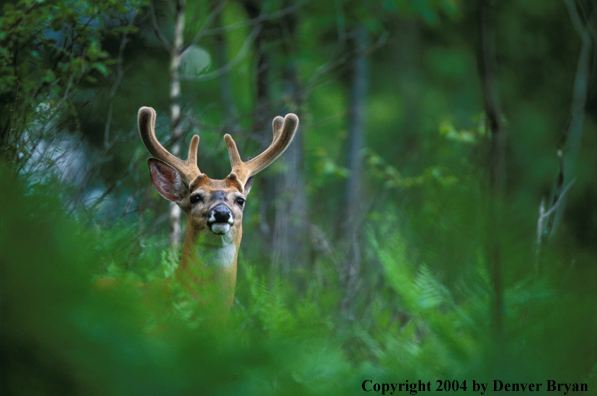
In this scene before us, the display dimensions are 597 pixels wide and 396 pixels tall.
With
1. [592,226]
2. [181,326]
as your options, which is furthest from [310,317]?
[592,226]

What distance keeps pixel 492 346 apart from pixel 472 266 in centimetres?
10

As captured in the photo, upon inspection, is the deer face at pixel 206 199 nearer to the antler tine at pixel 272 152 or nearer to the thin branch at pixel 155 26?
the antler tine at pixel 272 152

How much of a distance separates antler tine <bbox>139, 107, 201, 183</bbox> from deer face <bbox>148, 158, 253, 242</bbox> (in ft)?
0.20

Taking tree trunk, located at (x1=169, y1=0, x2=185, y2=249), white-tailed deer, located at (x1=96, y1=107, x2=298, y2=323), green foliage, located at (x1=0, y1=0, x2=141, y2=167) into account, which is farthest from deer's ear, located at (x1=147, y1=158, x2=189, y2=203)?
tree trunk, located at (x1=169, y1=0, x2=185, y2=249)

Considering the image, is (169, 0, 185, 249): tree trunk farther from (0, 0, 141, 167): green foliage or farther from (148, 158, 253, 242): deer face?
(0, 0, 141, 167): green foliage

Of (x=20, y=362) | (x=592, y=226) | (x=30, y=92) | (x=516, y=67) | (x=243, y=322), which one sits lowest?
(x=20, y=362)

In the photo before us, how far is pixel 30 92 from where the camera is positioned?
2777 millimetres

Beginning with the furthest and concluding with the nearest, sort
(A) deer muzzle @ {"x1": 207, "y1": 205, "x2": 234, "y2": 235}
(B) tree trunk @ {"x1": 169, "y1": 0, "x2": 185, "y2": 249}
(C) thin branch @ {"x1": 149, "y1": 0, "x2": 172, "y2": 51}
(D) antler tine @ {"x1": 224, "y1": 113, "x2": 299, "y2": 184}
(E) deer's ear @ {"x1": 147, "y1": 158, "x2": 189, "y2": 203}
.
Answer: (C) thin branch @ {"x1": 149, "y1": 0, "x2": 172, "y2": 51}
(B) tree trunk @ {"x1": 169, "y1": 0, "x2": 185, "y2": 249}
(D) antler tine @ {"x1": 224, "y1": 113, "x2": 299, "y2": 184}
(E) deer's ear @ {"x1": 147, "y1": 158, "x2": 189, "y2": 203}
(A) deer muzzle @ {"x1": 207, "y1": 205, "x2": 234, "y2": 235}

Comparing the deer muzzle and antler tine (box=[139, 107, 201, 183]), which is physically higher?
antler tine (box=[139, 107, 201, 183])

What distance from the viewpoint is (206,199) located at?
10.5 ft

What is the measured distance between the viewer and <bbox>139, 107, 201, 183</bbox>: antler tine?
3279 mm

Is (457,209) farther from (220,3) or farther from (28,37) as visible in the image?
(220,3)

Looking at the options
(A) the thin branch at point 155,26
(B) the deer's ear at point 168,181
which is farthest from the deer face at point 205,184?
(A) the thin branch at point 155,26

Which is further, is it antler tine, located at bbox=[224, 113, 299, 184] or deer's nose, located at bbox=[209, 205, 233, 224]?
antler tine, located at bbox=[224, 113, 299, 184]
